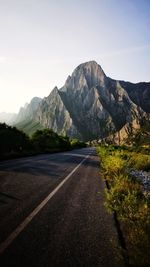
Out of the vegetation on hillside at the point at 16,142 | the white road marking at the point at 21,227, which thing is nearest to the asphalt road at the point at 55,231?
the white road marking at the point at 21,227

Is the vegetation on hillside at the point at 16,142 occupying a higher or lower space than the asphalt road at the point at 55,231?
higher

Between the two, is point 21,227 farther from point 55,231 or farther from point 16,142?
point 16,142

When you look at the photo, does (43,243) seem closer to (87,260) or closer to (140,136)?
(87,260)

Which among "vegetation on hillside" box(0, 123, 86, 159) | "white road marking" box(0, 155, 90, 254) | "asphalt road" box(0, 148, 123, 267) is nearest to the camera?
"asphalt road" box(0, 148, 123, 267)

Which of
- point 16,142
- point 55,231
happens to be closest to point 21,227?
point 55,231

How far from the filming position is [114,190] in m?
8.97

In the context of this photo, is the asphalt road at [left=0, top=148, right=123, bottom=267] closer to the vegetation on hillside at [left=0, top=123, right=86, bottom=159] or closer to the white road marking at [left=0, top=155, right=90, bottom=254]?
the white road marking at [left=0, top=155, right=90, bottom=254]

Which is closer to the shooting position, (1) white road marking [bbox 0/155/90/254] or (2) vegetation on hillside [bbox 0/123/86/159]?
(1) white road marking [bbox 0/155/90/254]

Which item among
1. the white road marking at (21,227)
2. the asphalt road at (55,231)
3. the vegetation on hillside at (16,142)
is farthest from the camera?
the vegetation on hillside at (16,142)

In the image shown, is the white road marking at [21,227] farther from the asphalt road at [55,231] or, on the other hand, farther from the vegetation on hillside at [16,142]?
the vegetation on hillside at [16,142]

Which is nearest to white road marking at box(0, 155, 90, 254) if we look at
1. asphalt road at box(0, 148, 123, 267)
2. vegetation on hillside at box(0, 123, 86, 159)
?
asphalt road at box(0, 148, 123, 267)

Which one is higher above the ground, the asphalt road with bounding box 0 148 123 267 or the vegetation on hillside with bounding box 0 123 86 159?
the vegetation on hillside with bounding box 0 123 86 159

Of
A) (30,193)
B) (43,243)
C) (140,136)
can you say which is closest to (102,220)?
(43,243)

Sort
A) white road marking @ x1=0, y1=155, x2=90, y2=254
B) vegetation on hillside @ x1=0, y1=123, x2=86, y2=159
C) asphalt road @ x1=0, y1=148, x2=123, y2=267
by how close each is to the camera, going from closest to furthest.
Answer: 1. asphalt road @ x1=0, y1=148, x2=123, y2=267
2. white road marking @ x1=0, y1=155, x2=90, y2=254
3. vegetation on hillside @ x1=0, y1=123, x2=86, y2=159
